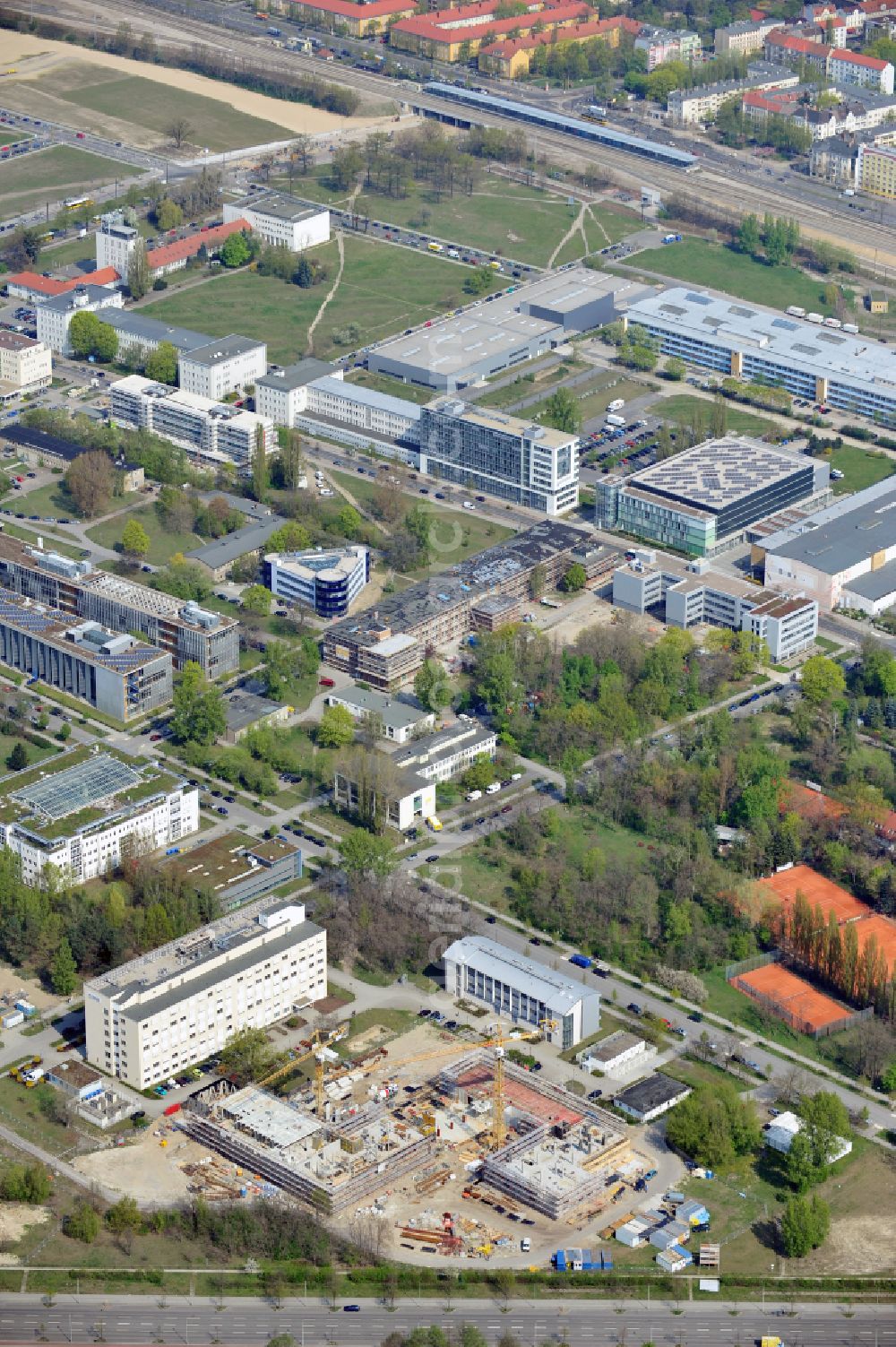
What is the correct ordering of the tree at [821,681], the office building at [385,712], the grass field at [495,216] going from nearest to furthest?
the office building at [385,712] < the tree at [821,681] < the grass field at [495,216]

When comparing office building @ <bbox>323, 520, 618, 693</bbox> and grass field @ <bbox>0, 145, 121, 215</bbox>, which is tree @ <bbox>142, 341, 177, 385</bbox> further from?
grass field @ <bbox>0, 145, 121, 215</bbox>

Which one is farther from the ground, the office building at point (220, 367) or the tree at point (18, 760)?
the office building at point (220, 367)

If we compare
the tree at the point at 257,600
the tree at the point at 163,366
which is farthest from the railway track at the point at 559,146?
the tree at the point at 257,600

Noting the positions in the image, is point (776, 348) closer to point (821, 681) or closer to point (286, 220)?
point (286, 220)

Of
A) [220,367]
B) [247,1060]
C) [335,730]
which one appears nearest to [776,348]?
[220,367]

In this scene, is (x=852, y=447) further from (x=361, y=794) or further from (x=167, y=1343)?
(x=167, y=1343)

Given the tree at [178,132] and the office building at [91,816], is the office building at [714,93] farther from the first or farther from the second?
the office building at [91,816]

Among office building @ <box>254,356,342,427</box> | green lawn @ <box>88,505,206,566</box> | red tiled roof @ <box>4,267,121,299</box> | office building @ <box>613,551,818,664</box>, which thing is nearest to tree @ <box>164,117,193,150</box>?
red tiled roof @ <box>4,267,121,299</box>
